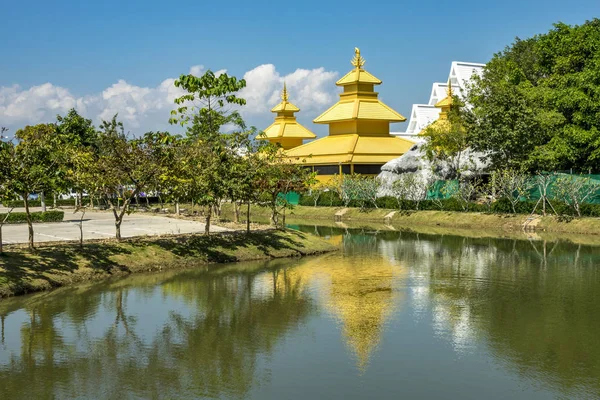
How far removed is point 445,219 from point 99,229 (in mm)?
23915

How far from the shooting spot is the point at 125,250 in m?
28.0

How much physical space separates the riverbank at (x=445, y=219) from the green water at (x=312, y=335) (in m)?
15.0

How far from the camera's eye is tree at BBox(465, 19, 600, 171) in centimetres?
4869

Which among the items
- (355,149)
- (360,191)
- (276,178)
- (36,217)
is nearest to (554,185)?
(360,191)

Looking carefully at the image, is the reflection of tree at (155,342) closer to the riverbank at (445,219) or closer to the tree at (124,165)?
the tree at (124,165)

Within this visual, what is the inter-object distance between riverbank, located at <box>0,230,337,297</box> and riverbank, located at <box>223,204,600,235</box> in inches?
613

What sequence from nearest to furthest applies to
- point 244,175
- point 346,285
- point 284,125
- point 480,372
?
1. point 480,372
2. point 346,285
3. point 244,175
4. point 284,125

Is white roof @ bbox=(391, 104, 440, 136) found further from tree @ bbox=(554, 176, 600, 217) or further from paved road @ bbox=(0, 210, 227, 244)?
paved road @ bbox=(0, 210, 227, 244)

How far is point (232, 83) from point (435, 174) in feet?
88.5

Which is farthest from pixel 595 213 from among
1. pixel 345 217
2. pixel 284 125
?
pixel 284 125

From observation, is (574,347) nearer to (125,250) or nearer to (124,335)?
(124,335)

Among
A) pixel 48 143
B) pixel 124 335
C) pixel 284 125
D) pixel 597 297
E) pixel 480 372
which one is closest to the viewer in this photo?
pixel 480 372

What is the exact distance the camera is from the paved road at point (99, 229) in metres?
32.9

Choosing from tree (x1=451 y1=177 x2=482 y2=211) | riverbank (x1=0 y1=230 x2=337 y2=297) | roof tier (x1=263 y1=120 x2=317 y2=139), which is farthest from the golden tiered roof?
riverbank (x1=0 y1=230 x2=337 y2=297)
